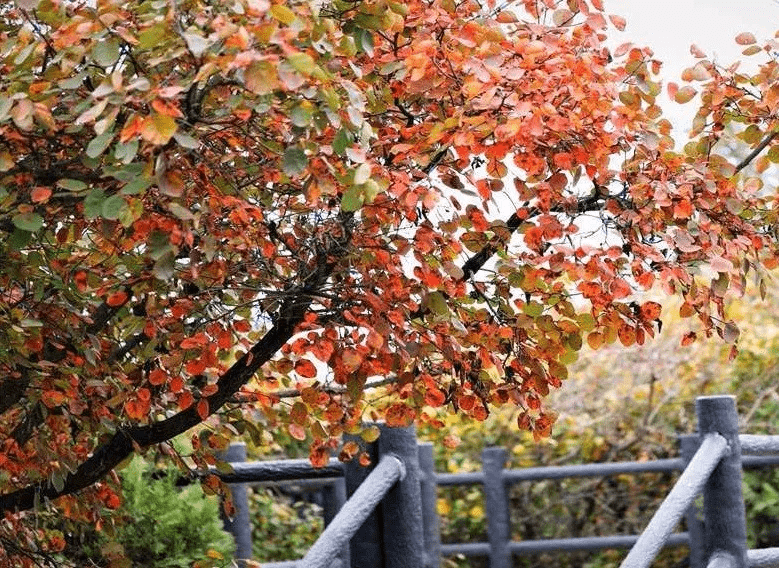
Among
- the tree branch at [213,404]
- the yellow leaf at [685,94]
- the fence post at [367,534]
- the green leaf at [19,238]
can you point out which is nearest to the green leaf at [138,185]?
the green leaf at [19,238]

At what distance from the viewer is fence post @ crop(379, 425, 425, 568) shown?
3248 millimetres

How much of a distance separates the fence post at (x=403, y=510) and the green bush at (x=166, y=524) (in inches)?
29.6

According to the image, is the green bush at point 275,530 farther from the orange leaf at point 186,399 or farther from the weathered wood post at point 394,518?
the orange leaf at point 186,399

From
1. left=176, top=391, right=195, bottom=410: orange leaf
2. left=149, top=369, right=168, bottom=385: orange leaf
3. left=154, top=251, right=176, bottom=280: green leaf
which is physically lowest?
left=176, top=391, right=195, bottom=410: orange leaf

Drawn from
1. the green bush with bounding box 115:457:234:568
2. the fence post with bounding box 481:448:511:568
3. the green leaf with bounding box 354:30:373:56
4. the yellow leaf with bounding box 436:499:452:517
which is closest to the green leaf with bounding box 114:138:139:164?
the green leaf with bounding box 354:30:373:56

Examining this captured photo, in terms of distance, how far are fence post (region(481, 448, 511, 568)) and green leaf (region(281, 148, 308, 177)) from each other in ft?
17.2

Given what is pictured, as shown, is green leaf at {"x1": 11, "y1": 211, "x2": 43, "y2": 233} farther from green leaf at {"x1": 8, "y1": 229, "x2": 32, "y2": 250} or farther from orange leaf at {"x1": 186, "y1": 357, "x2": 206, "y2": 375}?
orange leaf at {"x1": 186, "y1": 357, "x2": 206, "y2": 375}

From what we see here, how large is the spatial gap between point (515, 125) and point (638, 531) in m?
5.91

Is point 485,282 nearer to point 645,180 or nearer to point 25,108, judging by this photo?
point 645,180

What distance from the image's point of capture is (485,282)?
2553 mm

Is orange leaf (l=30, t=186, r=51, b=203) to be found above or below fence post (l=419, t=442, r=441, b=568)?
above

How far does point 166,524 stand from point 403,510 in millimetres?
905

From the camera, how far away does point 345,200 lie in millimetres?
1939

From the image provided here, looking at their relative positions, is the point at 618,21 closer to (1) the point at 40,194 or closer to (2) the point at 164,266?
(2) the point at 164,266
